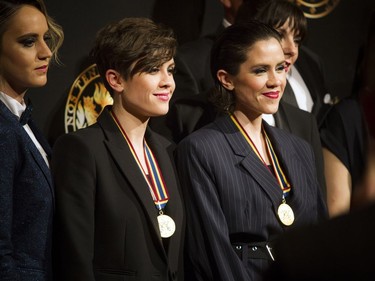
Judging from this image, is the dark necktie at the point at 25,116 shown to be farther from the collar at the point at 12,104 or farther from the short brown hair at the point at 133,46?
the short brown hair at the point at 133,46

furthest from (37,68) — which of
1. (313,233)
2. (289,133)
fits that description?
(313,233)

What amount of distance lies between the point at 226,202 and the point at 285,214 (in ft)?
0.78

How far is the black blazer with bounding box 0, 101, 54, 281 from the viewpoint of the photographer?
2168 mm

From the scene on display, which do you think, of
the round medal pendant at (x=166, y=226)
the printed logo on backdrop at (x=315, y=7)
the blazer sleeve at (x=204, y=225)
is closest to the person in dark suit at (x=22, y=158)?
the round medal pendant at (x=166, y=226)

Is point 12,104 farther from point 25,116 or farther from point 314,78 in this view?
point 314,78

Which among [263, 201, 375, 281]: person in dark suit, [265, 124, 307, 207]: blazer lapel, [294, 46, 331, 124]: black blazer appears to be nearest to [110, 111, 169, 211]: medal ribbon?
[265, 124, 307, 207]: blazer lapel

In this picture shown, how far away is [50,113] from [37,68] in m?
0.81

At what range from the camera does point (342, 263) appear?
2.39 ft

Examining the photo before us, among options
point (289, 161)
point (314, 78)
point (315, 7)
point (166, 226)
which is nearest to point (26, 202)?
point (166, 226)

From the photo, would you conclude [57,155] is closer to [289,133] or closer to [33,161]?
[33,161]

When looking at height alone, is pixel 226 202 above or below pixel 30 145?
below

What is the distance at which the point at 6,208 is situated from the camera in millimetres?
2119

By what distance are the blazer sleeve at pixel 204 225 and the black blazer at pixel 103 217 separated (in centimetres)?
16

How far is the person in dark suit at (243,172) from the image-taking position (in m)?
2.58
